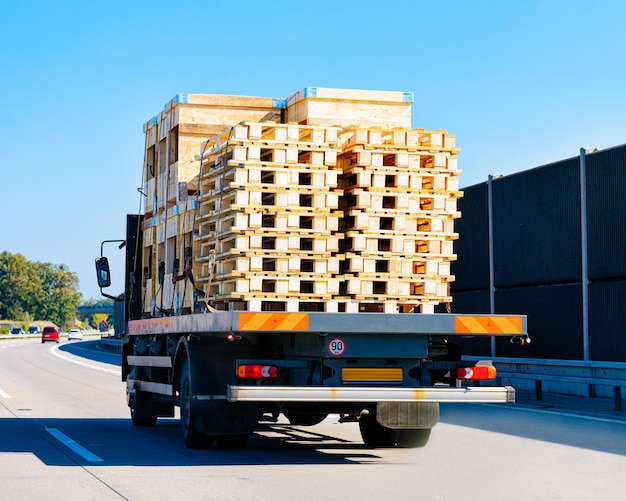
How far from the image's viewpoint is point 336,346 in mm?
11625

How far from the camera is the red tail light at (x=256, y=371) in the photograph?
464 inches

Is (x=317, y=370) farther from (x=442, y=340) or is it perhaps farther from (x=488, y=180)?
(x=488, y=180)

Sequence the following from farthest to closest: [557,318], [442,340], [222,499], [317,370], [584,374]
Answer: [557,318] → [584,374] → [442,340] → [317,370] → [222,499]

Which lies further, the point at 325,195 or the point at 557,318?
the point at 557,318

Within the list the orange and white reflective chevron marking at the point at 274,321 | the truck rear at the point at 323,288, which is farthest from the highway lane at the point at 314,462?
the orange and white reflective chevron marking at the point at 274,321

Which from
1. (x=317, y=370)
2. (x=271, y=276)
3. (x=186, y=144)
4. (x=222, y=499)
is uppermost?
(x=186, y=144)

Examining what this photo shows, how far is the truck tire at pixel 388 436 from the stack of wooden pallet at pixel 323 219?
1.67 m

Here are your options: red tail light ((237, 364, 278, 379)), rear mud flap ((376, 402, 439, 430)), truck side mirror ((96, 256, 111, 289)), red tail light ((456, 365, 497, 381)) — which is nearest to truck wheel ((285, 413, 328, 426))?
rear mud flap ((376, 402, 439, 430))

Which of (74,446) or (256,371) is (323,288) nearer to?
(256,371)

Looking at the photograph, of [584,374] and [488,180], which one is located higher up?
[488,180]

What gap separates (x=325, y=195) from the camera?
12289mm

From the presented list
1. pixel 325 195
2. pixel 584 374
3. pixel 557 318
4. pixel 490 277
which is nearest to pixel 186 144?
pixel 325 195

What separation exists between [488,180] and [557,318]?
4478mm

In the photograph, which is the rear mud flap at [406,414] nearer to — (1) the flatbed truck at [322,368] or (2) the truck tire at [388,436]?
(1) the flatbed truck at [322,368]
